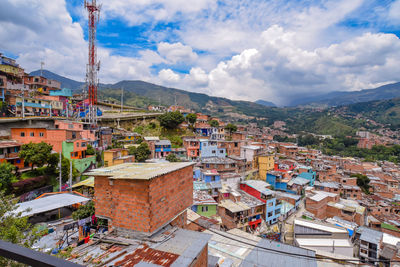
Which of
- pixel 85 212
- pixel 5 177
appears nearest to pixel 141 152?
pixel 5 177

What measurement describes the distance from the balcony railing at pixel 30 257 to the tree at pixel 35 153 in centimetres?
2070

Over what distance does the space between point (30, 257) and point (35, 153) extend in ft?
70.4

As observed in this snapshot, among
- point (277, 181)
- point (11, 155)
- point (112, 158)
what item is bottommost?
point (277, 181)

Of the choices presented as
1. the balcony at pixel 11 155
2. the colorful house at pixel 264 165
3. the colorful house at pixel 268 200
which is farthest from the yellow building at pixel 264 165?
the balcony at pixel 11 155

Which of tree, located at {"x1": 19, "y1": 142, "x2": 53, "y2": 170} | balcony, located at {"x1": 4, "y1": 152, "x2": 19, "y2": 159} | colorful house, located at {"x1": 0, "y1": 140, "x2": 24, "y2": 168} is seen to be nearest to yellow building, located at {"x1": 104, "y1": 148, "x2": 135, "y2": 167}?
tree, located at {"x1": 19, "y1": 142, "x2": 53, "y2": 170}

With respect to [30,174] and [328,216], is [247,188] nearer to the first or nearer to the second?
[328,216]

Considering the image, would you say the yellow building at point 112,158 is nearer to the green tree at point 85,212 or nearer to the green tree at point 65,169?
the green tree at point 65,169

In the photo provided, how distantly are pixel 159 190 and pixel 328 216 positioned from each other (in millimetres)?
30277

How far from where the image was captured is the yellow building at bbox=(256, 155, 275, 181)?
35188 millimetres

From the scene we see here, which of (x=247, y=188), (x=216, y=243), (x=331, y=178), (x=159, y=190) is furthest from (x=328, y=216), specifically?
(x=159, y=190)

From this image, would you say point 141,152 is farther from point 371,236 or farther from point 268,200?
point 371,236

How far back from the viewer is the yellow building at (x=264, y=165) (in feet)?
115

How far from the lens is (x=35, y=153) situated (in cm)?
1756

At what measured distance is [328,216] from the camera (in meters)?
27.6
